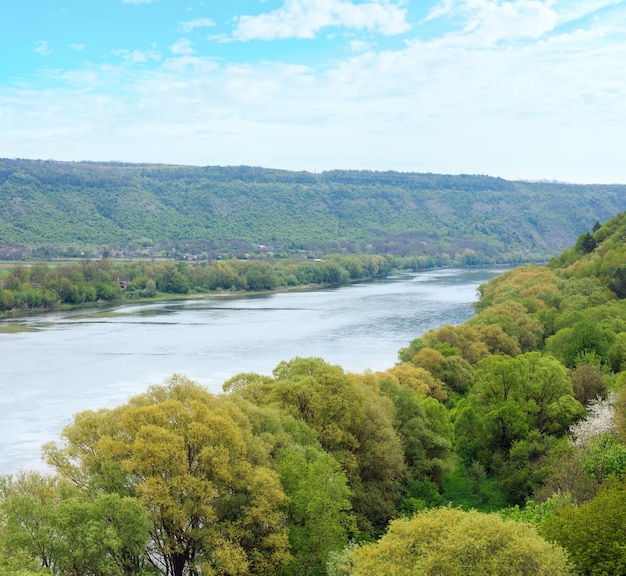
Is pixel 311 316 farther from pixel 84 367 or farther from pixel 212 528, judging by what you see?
pixel 212 528

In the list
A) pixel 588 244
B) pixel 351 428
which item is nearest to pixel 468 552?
pixel 351 428

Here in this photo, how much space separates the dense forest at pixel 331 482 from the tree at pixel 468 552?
3 cm

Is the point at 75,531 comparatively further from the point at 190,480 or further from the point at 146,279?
the point at 146,279

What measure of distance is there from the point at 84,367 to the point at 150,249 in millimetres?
126022

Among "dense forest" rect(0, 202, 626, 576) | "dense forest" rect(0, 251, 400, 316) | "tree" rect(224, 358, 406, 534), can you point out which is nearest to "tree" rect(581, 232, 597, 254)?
"dense forest" rect(0, 202, 626, 576)

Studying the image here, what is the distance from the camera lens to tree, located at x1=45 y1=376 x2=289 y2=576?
1659 cm

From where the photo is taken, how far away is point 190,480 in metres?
16.7

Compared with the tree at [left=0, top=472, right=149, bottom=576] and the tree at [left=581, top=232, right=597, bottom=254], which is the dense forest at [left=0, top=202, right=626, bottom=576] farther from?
the tree at [left=581, top=232, right=597, bottom=254]

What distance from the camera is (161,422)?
17.6 meters

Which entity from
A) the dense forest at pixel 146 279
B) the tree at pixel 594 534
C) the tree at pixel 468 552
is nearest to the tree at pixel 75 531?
the tree at pixel 468 552

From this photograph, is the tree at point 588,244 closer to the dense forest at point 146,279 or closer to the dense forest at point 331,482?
the dense forest at point 331,482

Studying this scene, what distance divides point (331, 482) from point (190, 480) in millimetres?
3811

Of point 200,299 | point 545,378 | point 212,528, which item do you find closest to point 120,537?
point 212,528

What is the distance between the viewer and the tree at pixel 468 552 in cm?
1138
